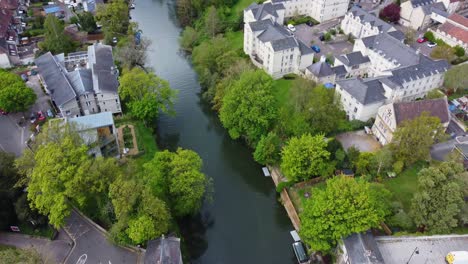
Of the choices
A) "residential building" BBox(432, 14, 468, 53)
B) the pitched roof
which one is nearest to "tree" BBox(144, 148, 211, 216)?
the pitched roof

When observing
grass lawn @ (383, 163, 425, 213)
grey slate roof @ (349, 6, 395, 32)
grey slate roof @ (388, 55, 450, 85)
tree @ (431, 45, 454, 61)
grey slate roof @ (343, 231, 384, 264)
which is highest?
grey slate roof @ (349, 6, 395, 32)

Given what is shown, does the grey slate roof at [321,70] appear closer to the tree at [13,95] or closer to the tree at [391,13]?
the tree at [391,13]

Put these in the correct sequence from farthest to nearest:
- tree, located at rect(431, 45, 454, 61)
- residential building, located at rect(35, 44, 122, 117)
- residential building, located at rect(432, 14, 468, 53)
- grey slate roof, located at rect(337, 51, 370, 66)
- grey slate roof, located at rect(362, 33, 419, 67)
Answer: residential building, located at rect(432, 14, 468, 53)
grey slate roof, located at rect(337, 51, 370, 66)
tree, located at rect(431, 45, 454, 61)
grey slate roof, located at rect(362, 33, 419, 67)
residential building, located at rect(35, 44, 122, 117)

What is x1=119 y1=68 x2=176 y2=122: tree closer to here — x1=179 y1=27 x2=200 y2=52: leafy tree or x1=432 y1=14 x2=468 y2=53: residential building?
x1=179 y1=27 x2=200 y2=52: leafy tree

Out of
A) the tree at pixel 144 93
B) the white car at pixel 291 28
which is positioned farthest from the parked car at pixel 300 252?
the white car at pixel 291 28

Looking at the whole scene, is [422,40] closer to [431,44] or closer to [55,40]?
[431,44]

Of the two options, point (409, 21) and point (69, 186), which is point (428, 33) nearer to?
point (409, 21)
